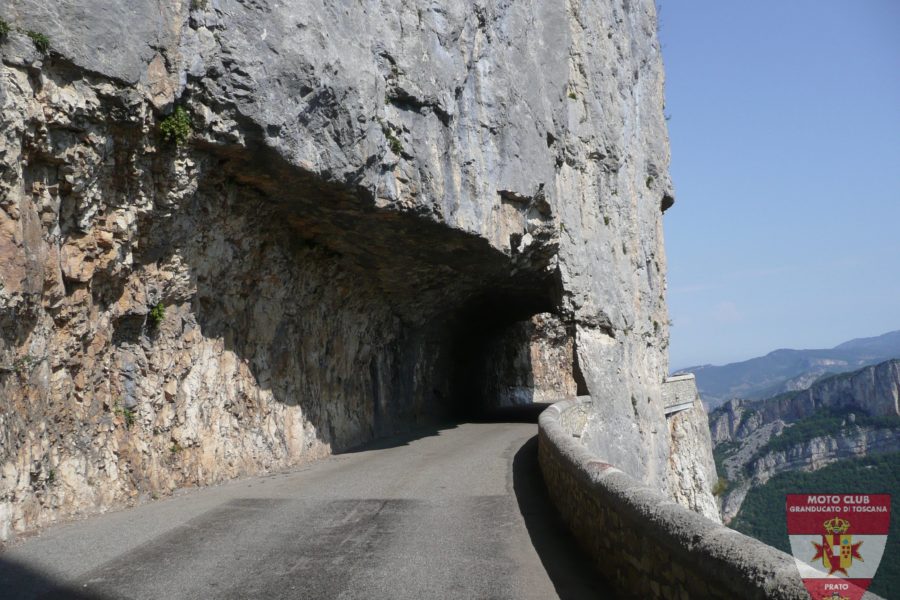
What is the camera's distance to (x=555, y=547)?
24.7ft

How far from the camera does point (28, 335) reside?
27.7ft

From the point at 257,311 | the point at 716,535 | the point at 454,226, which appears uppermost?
the point at 454,226

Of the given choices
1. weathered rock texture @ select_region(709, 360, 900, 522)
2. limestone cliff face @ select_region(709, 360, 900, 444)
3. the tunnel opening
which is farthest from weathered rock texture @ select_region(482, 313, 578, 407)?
limestone cliff face @ select_region(709, 360, 900, 444)

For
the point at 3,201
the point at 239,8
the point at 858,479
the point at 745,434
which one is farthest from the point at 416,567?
the point at 745,434

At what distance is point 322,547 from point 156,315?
5.54 metres

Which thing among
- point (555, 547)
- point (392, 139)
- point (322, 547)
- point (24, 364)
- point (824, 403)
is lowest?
point (824, 403)

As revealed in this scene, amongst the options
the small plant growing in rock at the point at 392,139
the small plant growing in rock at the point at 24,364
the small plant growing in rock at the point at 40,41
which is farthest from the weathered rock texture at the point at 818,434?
the small plant growing in rock at the point at 40,41

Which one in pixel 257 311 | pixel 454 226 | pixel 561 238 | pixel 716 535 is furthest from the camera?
pixel 561 238

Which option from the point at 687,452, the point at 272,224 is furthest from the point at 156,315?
the point at 687,452

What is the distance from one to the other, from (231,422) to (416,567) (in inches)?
278

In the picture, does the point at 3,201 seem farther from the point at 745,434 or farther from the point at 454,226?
the point at 745,434

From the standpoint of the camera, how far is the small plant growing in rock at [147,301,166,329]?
11.1m

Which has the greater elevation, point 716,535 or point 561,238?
point 561,238

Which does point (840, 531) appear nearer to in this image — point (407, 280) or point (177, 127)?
point (177, 127)
